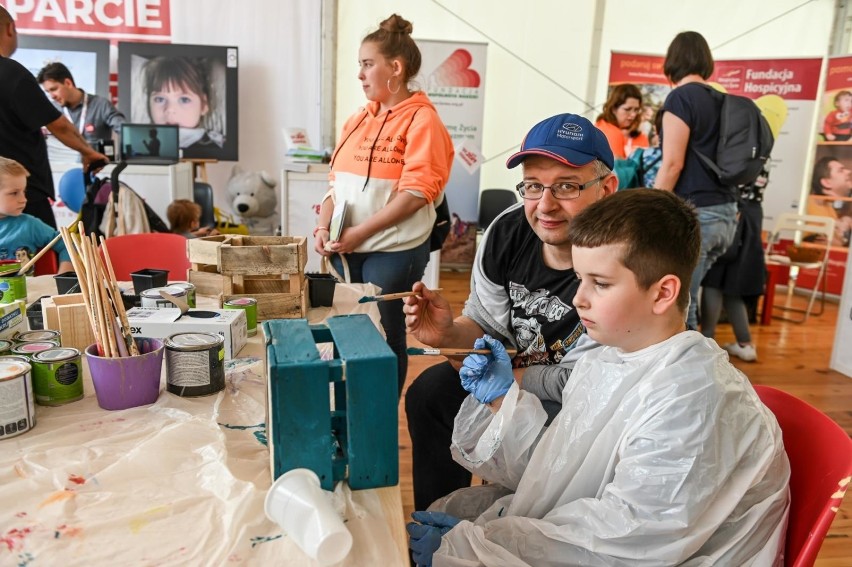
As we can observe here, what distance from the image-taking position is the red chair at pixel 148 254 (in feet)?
7.20

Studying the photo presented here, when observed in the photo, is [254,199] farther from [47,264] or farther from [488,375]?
[488,375]

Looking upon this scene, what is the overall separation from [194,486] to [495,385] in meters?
0.53

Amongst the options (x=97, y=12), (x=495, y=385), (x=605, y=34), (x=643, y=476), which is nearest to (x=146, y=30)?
(x=97, y=12)

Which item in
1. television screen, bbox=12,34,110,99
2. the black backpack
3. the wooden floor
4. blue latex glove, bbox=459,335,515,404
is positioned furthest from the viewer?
television screen, bbox=12,34,110,99

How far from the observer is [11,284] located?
4.72 ft

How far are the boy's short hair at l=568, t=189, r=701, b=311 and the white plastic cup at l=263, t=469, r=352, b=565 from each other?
1.90 ft

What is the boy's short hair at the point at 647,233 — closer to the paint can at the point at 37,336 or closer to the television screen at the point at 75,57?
the paint can at the point at 37,336

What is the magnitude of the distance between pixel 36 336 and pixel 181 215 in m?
2.67

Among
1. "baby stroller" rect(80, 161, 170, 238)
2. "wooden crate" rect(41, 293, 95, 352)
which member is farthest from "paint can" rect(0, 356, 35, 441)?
"baby stroller" rect(80, 161, 170, 238)

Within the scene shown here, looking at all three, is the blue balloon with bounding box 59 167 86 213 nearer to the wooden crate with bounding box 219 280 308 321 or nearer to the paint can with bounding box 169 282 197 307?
the paint can with bounding box 169 282 197 307

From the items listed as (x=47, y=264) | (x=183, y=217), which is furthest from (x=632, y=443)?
(x=183, y=217)

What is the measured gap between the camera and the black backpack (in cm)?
279

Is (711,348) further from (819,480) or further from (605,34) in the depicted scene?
(605,34)

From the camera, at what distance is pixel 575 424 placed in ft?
3.40
